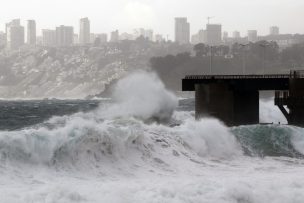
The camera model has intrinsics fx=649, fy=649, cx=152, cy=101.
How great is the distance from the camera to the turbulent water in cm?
2072

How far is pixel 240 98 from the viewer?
4784 cm

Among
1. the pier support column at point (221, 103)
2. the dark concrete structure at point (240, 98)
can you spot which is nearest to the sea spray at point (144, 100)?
the pier support column at point (221, 103)

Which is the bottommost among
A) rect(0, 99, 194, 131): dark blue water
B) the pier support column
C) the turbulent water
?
rect(0, 99, 194, 131): dark blue water

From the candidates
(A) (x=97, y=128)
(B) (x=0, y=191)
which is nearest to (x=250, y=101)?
(A) (x=97, y=128)

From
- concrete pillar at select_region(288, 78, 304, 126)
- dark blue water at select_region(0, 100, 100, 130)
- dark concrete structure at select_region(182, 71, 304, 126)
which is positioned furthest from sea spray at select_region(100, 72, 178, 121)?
concrete pillar at select_region(288, 78, 304, 126)

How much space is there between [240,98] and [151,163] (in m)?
21.3

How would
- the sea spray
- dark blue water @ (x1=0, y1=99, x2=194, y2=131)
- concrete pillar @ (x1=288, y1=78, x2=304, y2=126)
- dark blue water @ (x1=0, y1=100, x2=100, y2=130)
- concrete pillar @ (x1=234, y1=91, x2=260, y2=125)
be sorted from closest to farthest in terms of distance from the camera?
concrete pillar @ (x1=288, y1=78, x2=304, y2=126) < concrete pillar @ (x1=234, y1=91, x2=260, y2=125) < dark blue water @ (x1=0, y1=100, x2=100, y2=130) < dark blue water @ (x1=0, y1=99, x2=194, y2=131) < the sea spray

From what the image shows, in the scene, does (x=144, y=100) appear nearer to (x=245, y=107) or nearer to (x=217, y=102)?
(x=245, y=107)

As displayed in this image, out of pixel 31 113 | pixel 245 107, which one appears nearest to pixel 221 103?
pixel 245 107

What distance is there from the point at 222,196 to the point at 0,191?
6.99 metres

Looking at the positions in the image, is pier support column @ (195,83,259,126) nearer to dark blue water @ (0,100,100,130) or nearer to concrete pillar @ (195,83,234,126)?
concrete pillar @ (195,83,234,126)

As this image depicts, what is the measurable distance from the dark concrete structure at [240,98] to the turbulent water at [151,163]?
265 inches

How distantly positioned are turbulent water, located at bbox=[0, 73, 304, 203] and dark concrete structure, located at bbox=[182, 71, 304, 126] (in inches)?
265

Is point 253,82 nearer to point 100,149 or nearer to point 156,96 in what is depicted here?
point 156,96
